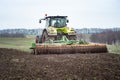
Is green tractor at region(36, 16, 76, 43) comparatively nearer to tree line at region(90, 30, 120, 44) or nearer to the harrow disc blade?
the harrow disc blade

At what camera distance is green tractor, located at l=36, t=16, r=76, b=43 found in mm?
17938

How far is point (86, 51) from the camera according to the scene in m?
16.4

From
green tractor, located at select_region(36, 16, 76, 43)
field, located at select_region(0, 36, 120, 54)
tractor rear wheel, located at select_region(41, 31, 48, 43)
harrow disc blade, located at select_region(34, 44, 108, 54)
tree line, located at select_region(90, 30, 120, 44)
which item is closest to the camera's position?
harrow disc blade, located at select_region(34, 44, 108, 54)

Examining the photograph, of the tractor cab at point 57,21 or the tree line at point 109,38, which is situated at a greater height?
the tractor cab at point 57,21

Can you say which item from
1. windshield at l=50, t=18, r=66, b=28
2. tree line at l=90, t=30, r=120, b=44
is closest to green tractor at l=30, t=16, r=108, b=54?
windshield at l=50, t=18, r=66, b=28

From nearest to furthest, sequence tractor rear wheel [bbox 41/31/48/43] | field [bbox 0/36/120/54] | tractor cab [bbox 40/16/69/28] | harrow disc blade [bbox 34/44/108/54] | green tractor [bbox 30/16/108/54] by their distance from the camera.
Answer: harrow disc blade [bbox 34/44/108/54] < green tractor [bbox 30/16/108/54] < tractor rear wheel [bbox 41/31/48/43] < tractor cab [bbox 40/16/69/28] < field [bbox 0/36/120/54]

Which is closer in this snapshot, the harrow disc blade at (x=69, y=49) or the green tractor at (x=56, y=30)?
the harrow disc blade at (x=69, y=49)

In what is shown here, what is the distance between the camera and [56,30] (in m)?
18.3

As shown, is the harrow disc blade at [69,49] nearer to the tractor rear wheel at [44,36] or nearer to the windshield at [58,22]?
the tractor rear wheel at [44,36]

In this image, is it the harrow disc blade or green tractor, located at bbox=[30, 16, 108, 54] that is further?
green tractor, located at bbox=[30, 16, 108, 54]

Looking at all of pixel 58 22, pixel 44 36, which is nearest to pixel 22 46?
pixel 44 36

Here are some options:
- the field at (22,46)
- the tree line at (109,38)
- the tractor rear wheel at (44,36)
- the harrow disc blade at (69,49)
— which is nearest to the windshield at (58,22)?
the tractor rear wheel at (44,36)

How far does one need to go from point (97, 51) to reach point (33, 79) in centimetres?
935

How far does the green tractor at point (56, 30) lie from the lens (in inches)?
706
